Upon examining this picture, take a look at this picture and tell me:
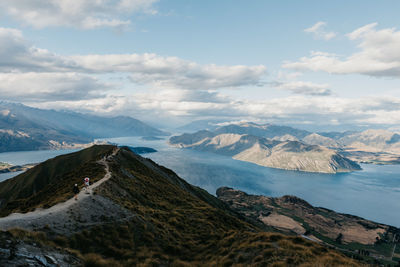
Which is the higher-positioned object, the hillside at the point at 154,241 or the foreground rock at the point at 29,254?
the foreground rock at the point at 29,254

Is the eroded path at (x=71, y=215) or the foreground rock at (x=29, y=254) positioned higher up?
the foreground rock at (x=29, y=254)

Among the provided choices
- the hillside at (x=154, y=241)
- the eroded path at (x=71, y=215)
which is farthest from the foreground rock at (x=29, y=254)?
the eroded path at (x=71, y=215)

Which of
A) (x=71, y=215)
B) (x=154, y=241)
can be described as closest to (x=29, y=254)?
(x=71, y=215)

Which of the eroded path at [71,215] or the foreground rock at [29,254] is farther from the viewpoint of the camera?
the eroded path at [71,215]

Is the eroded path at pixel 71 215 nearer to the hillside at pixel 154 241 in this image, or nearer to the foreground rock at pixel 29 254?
the hillside at pixel 154 241

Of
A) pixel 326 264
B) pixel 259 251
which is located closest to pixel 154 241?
pixel 259 251

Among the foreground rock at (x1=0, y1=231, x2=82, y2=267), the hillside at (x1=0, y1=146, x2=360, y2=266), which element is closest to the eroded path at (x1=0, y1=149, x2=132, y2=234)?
the hillside at (x1=0, y1=146, x2=360, y2=266)

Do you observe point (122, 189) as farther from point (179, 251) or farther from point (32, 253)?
point (32, 253)

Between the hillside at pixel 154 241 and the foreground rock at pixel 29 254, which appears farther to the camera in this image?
the hillside at pixel 154 241

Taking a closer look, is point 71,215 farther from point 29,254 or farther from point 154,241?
point 29,254

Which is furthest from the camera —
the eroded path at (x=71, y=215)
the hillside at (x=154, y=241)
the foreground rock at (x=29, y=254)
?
the eroded path at (x=71, y=215)

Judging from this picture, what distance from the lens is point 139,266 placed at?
1922 cm

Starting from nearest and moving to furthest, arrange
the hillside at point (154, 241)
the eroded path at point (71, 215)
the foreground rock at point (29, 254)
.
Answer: the foreground rock at point (29, 254)
the hillside at point (154, 241)
the eroded path at point (71, 215)

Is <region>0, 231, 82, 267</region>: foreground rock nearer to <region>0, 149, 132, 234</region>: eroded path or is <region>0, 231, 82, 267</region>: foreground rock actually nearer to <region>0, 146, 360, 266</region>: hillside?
<region>0, 146, 360, 266</region>: hillside
